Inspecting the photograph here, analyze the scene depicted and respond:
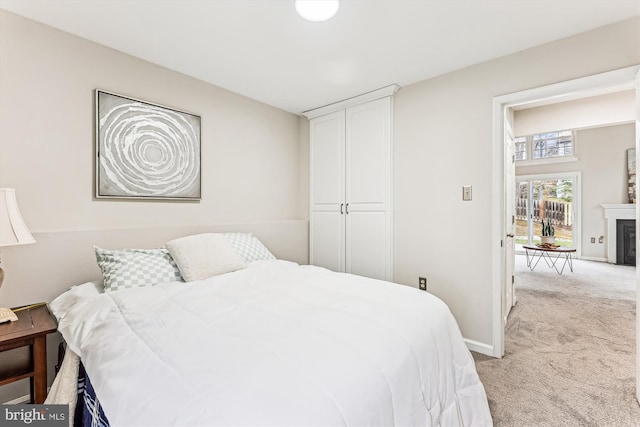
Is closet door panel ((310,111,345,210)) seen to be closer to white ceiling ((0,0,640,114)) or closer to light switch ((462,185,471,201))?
white ceiling ((0,0,640,114))

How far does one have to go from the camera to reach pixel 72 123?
1.99 m

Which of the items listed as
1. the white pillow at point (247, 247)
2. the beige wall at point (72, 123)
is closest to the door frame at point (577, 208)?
the white pillow at point (247, 247)

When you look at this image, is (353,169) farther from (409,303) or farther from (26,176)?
(26,176)

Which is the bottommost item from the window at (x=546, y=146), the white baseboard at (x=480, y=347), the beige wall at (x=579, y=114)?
the white baseboard at (x=480, y=347)

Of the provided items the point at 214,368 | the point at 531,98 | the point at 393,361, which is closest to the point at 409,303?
the point at 393,361

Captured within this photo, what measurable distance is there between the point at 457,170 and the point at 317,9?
1.66 m

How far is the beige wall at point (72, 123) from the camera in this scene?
5.87 feet

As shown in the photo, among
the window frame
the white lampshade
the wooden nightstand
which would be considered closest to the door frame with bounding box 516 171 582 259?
the window frame

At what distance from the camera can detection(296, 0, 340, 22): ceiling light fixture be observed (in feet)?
5.39

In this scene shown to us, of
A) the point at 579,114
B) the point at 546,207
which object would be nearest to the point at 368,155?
the point at 579,114

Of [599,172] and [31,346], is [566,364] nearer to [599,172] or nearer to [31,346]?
[31,346]

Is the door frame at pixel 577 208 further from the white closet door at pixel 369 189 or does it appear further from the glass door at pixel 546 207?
the white closet door at pixel 369 189

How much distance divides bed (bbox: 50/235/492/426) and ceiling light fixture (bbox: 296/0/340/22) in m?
1.63

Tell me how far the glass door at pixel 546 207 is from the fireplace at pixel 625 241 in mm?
772
